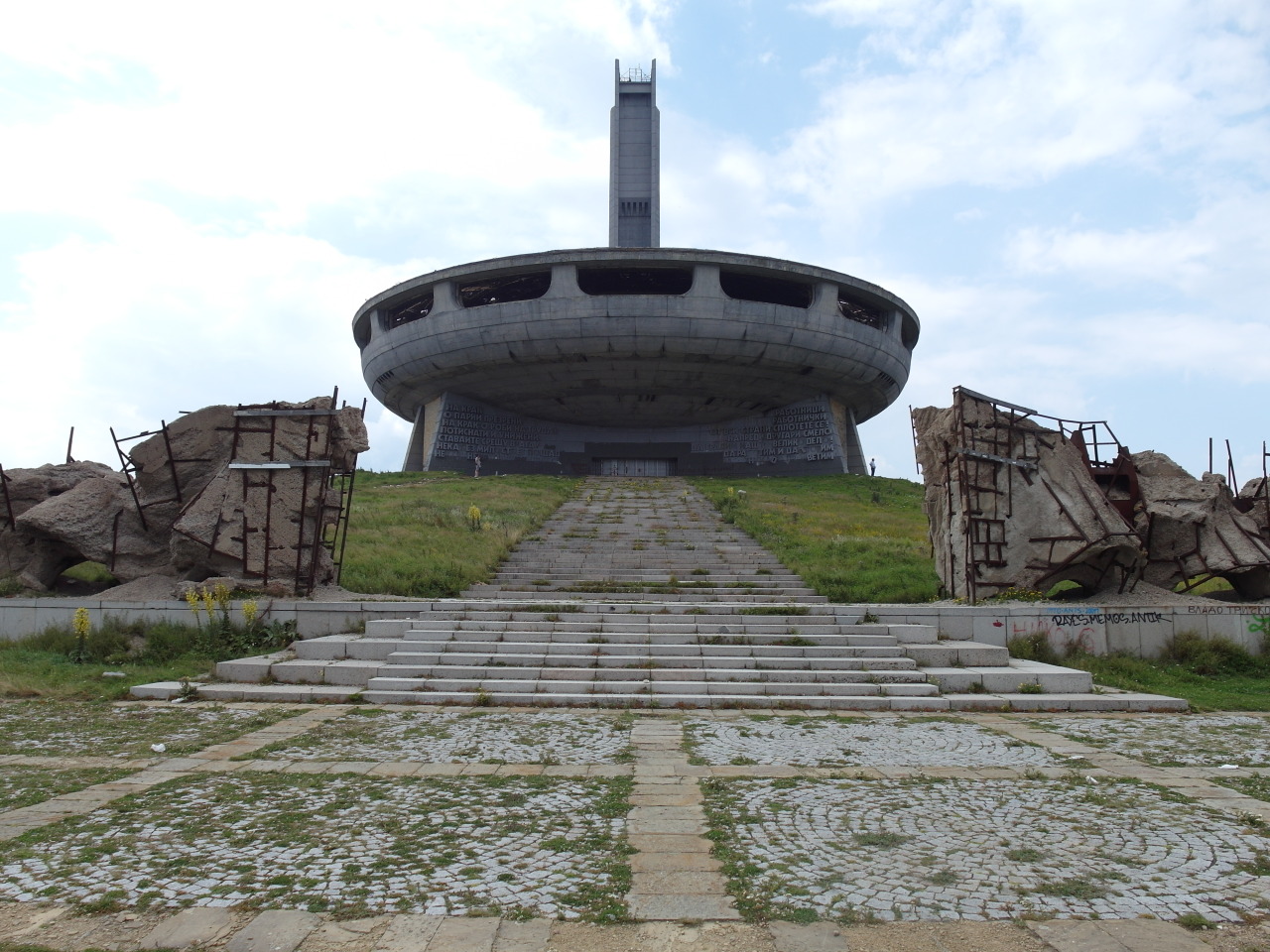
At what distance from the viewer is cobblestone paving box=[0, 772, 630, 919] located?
3.53m

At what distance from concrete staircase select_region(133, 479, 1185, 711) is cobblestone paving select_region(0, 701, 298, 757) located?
75cm

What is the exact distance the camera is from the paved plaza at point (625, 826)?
136 inches

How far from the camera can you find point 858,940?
10.5ft

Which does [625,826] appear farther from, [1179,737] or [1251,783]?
[1179,737]

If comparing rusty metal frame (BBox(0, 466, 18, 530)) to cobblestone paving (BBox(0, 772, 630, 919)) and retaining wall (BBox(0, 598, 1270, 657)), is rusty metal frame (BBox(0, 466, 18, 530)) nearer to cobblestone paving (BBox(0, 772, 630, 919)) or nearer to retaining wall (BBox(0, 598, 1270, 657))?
retaining wall (BBox(0, 598, 1270, 657))

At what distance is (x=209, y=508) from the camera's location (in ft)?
37.4

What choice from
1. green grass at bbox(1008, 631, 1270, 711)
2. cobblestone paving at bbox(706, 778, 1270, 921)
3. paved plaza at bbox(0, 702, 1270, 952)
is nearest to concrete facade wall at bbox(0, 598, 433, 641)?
paved plaza at bbox(0, 702, 1270, 952)

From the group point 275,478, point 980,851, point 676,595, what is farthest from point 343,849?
point 676,595

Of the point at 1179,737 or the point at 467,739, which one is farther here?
the point at 1179,737

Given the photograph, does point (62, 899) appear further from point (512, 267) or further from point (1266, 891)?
point (512, 267)

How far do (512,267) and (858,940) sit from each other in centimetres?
3280

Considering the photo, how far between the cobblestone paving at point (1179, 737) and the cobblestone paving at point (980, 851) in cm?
123

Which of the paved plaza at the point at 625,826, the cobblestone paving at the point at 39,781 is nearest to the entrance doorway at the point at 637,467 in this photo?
the paved plaza at the point at 625,826

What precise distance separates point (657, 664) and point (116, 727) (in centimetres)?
523
